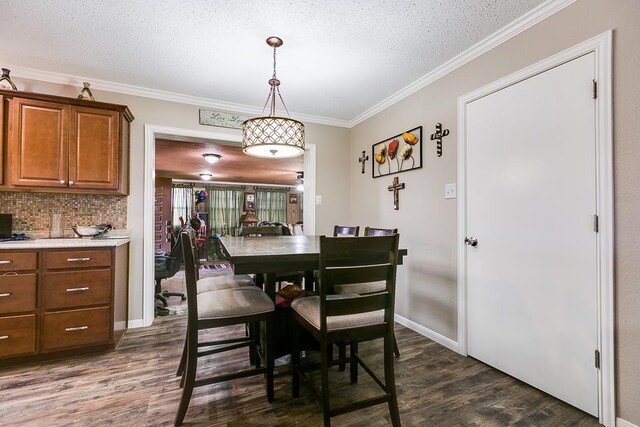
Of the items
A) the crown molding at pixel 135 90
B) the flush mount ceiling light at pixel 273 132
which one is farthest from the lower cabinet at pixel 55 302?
the crown molding at pixel 135 90

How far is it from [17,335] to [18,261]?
526mm

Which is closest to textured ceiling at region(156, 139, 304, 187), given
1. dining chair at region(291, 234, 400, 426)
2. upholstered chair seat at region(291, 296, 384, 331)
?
upholstered chair seat at region(291, 296, 384, 331)

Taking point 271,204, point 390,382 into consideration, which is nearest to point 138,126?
point 390,382

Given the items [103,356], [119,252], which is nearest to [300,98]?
[119,252]

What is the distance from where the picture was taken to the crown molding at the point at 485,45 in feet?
6.00

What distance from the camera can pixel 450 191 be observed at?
A: 2514mm

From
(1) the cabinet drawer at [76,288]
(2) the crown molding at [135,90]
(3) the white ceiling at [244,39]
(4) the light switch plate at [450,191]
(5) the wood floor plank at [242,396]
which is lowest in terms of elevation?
(5) the wood floor plank at [242,396]

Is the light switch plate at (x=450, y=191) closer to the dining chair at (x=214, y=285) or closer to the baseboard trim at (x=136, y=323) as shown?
the dining chair at (x=214, y=285)

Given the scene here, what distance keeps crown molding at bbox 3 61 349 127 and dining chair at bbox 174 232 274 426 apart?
221 cm

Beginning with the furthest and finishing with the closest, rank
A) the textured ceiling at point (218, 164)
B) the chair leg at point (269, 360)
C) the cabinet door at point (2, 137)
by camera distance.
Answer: the textured ceiling at point (218, 164) → the cabinet door at point (2, 137) → the chair leg at point (269, 360)

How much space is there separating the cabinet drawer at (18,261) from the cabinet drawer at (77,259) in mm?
69

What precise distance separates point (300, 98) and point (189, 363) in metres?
2.68

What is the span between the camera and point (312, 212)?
3.82 metres

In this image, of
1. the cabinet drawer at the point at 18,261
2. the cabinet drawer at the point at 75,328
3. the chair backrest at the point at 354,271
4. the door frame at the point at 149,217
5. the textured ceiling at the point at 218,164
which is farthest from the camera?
the textured ceiling at the point at 218,164
